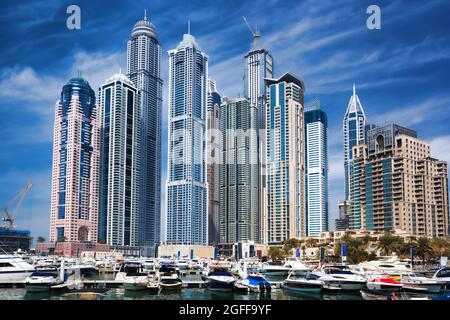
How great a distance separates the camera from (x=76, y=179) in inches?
2099

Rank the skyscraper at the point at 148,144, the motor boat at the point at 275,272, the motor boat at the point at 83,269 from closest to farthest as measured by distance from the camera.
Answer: the motor boat at the point at 275,272, the motor boat at the point at 83,269, the skyscraper at the point at 148,144

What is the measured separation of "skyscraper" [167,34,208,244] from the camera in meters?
49.3

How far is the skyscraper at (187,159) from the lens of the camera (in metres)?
49.3

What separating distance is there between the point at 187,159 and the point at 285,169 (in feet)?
50.5

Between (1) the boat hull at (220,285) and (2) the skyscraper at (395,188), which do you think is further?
(2) the skyscraper at (395,188)

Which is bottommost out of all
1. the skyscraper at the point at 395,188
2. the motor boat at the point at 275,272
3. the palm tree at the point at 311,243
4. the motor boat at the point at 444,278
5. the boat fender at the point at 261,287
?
the motor boat at the point at 275,272

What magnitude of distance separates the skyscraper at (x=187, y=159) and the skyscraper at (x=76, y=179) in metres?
8.80

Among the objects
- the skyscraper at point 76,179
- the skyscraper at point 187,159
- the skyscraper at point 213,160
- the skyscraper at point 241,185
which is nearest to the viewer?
the skyscraper at point 241,185

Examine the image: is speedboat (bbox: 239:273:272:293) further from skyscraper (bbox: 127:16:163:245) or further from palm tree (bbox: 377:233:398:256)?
skyscraper (bbox: 127:16:163:245)

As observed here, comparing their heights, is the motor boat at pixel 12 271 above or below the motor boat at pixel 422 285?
above

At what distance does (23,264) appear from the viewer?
19141 millimetres

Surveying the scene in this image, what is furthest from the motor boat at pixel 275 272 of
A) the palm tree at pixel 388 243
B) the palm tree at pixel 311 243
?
the palm tree at pixel 311 243

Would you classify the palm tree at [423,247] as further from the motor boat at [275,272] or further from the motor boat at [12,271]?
the motor boat at [12,271]
